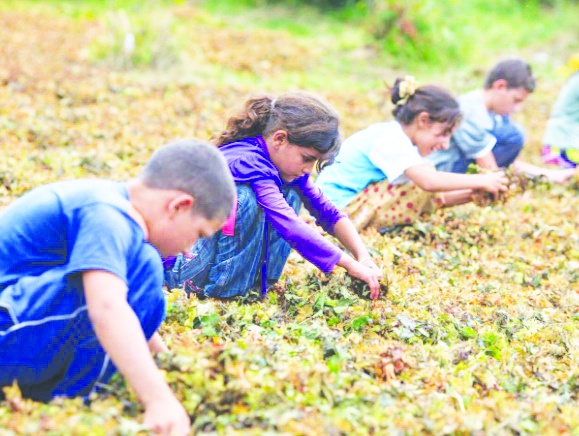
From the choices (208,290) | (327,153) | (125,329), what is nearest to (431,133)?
(327,153)

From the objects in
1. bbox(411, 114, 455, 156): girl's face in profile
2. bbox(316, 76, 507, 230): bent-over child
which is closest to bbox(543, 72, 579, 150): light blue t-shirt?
bbox(316, 76, 507, 230): bent-over child

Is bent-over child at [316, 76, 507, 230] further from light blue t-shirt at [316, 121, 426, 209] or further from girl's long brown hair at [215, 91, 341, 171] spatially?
girl's long brown hair at [215, 91, 341, 171]

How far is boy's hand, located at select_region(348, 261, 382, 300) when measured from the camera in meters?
3.60

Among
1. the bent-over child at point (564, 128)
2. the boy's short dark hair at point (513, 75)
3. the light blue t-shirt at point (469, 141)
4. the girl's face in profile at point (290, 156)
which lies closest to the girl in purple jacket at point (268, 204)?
the girl's face in profile at point (290, 156)

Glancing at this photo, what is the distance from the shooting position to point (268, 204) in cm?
357

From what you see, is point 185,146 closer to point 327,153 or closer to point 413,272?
point 327,153

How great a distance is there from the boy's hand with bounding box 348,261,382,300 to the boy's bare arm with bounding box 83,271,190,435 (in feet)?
4.89

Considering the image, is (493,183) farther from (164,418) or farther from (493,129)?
(164,418)

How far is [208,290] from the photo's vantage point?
376 centimetres

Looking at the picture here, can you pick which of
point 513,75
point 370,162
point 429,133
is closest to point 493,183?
point 429,133

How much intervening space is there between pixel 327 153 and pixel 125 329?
1634 millimetres

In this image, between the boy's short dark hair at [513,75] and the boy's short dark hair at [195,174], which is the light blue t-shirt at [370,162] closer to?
the boy's short dark hair at [513,75]

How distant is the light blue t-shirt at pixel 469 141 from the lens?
6.00 meters

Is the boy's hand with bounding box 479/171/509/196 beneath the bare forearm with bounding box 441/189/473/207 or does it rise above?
above
